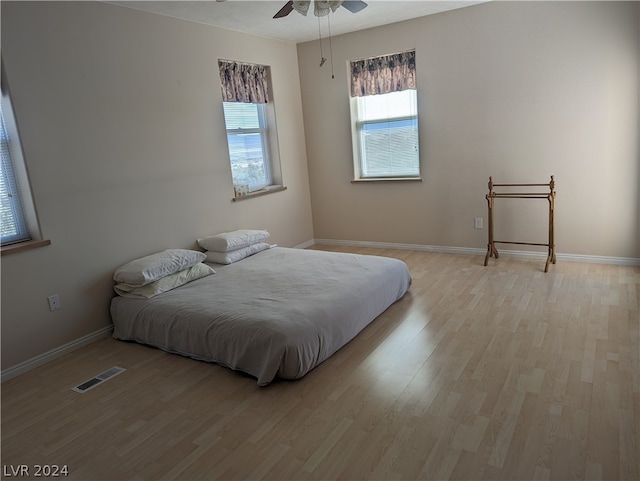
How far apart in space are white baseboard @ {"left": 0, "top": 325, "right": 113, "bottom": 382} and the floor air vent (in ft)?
1.80

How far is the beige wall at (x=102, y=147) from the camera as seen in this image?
318 cm

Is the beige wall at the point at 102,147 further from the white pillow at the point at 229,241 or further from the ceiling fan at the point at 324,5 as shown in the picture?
the ceiling fan at the point at 324,5

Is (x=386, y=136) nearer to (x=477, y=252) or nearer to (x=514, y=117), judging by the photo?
(x=514, y=117)

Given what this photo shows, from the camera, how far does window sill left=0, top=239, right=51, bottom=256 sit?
3052 millimetres

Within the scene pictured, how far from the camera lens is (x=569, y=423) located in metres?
2.20

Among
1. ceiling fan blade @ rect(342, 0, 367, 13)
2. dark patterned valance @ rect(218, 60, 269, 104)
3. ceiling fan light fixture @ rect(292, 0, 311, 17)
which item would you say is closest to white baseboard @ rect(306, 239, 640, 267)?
dark patterned valance @ rect(218, 60, 269, 104)

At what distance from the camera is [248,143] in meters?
5.21

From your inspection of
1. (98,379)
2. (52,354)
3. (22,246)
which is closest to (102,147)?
(22,246)

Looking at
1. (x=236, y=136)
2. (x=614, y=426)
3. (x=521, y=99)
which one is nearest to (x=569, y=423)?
(x=614, y=426)

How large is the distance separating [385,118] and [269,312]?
10.6 feet

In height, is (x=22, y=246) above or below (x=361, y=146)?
below

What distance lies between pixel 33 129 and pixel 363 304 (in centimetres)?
257

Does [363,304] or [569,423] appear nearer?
[569,423]

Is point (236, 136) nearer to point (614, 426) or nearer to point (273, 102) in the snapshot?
point (273, 102)
